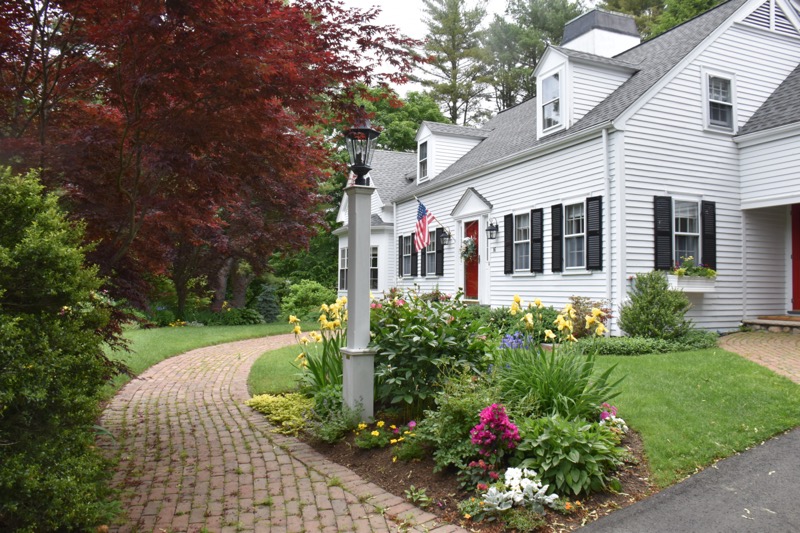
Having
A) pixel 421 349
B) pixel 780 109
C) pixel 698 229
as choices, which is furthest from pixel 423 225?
pixel 421 349

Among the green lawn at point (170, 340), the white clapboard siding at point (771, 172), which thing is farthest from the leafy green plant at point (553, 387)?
the white clapboard siding at point (771, 172)

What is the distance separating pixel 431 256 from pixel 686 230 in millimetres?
7820

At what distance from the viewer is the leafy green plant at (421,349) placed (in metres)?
5.18

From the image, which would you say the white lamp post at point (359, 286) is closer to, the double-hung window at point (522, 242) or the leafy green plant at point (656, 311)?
the leafy green plant at point (656, 311)

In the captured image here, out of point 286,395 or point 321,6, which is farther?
point 286,395

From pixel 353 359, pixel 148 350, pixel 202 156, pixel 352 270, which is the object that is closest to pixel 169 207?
pixel 202 156

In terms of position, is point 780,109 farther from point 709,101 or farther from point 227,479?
point 227,479

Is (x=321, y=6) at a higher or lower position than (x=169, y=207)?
higher

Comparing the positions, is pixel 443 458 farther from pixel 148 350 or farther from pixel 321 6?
pixel 148 350

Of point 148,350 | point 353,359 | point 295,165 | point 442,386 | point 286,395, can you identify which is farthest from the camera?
point 148,350

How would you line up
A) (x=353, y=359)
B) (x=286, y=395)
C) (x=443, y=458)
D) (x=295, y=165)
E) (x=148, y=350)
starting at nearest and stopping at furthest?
(x=443, y=458), (x=353, y=359), (x=295, y=165), (x=286, y=395), (x=148, y=350)

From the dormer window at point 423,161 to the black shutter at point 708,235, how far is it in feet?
30.5

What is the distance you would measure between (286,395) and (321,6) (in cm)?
Answer: 423

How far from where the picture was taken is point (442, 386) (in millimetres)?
4914
